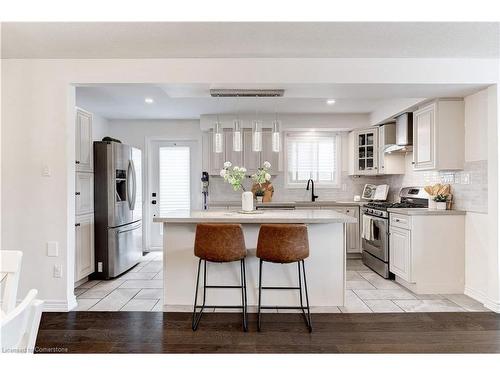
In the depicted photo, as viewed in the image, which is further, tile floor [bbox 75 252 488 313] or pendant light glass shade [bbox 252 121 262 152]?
pendant light glass shade [bbox 252 121 262 152]

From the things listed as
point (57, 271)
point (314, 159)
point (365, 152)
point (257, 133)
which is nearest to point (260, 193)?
point (314, 159)

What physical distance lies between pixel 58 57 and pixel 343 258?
3444 mm

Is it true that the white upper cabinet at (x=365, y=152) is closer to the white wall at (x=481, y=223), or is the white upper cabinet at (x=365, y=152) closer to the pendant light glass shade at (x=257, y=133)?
the white wall at (x=481, y=223)

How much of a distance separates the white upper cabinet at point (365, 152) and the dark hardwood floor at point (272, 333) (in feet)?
9.48

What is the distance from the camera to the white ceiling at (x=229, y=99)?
352 cm

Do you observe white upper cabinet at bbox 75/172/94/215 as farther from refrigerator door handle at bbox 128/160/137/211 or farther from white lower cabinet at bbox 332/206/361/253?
white lower cabinet at bbox 332/206/361/253

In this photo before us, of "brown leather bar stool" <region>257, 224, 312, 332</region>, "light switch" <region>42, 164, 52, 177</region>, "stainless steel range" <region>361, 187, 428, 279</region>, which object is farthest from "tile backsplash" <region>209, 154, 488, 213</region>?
"light switch" <region>42, 164, 52, 177</region>

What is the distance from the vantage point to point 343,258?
3.33 m

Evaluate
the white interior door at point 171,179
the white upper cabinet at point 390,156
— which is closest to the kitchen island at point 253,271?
the white upper cabinet at point 390,156

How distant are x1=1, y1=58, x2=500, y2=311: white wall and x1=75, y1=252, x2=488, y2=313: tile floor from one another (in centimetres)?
48

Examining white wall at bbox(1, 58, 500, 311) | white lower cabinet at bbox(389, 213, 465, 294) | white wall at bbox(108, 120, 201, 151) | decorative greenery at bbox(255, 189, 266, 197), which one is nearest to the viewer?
white wall at bbox(1, 58, 500, 311)

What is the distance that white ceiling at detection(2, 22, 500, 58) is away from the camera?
2596 millimetres

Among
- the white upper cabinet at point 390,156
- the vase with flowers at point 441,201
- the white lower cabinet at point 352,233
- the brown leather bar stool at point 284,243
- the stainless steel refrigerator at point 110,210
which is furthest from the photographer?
the white lower cabinet at point 352,233

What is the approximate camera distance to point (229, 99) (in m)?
4.78
